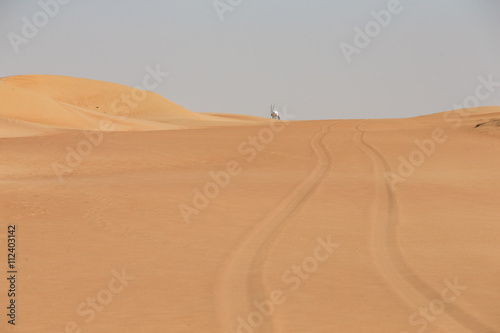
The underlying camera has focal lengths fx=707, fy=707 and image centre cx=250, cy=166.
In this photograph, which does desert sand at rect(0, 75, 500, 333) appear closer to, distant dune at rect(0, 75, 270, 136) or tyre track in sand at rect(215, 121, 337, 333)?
tyre track in sand at rect(215, 121, 337, 333)

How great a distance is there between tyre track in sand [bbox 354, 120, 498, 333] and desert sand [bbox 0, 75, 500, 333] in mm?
29

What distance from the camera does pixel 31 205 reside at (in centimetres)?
1161

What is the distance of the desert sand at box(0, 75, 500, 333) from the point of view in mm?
6305

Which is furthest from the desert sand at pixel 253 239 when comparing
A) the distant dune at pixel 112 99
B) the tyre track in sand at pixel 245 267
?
the distant dune at pixel 112 99

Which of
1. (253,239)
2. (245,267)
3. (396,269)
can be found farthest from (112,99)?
(396,269)

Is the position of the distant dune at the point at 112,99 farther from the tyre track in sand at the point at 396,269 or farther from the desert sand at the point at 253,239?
the tyre track in sand at the point at 396,269

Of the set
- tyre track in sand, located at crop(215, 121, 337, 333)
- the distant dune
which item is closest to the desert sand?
tyre track in sand, located at crop(215, 121, 337, 333)

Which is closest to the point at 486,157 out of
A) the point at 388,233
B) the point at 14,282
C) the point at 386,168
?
the point at 386,168

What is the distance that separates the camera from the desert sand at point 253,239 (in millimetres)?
6305

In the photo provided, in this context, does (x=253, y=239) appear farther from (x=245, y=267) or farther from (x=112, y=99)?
(x=112, y=99)

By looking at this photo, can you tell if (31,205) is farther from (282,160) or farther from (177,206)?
(282,160)

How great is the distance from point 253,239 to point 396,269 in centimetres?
223

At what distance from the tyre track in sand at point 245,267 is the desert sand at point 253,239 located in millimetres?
29

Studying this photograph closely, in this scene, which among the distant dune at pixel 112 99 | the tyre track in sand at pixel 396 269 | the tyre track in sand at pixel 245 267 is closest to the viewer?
the tyre track in sand at pixel 396 269
